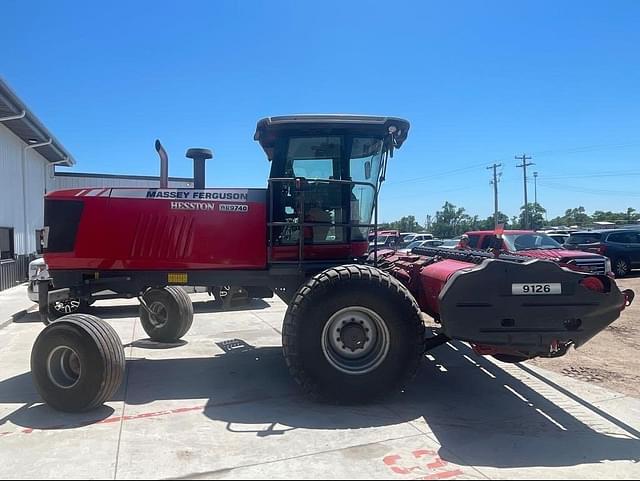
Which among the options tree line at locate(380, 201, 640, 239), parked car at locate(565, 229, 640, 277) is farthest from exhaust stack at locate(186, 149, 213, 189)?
tree line at locate(380, 201, 640, 239)

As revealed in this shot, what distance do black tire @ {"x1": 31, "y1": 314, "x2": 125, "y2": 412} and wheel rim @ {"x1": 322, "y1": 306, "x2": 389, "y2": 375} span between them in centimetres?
205

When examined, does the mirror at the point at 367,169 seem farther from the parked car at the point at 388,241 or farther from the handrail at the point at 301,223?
the parked car at the point at 388,241

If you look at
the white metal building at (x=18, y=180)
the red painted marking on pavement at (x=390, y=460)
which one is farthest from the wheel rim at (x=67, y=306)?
the white metal building at (x=18, y=180)

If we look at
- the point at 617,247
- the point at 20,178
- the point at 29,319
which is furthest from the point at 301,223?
the point at 617,247

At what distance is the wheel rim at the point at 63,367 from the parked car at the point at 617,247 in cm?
1781

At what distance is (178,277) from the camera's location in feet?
19.4

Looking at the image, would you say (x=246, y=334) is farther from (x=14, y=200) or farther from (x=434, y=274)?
(x=14, y=200)

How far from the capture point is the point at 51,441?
13.8ft

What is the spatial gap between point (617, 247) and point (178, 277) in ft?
59.4

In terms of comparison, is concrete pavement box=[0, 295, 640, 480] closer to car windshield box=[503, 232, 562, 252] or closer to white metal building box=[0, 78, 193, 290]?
car windshield box=[503, 232, 562, 252]

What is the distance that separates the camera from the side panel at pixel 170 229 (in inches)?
231

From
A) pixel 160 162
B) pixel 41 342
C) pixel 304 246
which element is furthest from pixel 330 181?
pixel 41 342

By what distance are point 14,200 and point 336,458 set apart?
16.6 metres

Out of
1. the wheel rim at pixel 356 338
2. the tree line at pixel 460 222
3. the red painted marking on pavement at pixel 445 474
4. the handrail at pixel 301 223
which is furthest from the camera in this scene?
the tree line at pixel 460 222
